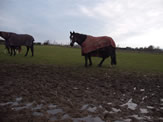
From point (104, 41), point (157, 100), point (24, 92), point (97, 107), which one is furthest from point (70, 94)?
point (104, 41)

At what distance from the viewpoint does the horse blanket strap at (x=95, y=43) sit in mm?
8742

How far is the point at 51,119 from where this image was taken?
89.0 inches

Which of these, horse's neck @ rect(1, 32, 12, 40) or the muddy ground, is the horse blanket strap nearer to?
the muddy ground

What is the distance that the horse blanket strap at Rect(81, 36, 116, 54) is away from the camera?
8.74 m

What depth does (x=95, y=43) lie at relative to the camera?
8.78 meters

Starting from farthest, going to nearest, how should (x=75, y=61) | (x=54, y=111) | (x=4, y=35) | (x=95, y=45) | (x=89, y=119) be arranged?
(x=4, y=35), (x=75, y=61), (x=95, y=45), (x=54, y=111), (x=89, y=119)

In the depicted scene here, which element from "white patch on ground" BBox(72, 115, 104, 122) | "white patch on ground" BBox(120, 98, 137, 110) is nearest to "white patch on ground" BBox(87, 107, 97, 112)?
"white patch on ground" BBox(72, 115, 104, 122)

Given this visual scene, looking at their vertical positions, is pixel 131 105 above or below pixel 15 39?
below

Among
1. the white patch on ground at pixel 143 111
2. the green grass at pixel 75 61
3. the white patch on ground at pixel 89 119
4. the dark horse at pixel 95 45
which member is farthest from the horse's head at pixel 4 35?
the white patch on ground at pixel 143 111

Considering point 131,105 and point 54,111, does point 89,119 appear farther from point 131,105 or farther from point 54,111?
point 131,105

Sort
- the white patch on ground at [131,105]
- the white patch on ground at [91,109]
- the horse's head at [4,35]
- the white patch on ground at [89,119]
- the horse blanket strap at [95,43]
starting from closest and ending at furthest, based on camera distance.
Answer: the white patch on ground at [89,119]
the white patch on ground at [91,109]
the white patch on ground at [131,105]
the horse blanket strap at [95,43]
the horse's head at [4,35]

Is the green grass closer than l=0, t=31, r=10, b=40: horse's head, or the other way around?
the green grass

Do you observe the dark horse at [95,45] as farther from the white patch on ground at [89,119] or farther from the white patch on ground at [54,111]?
the white patch on ground at [89,119]

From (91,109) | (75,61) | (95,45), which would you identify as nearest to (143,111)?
(91,109)
